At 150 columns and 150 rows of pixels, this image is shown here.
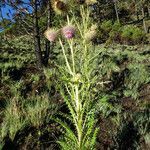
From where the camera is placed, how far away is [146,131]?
17.1ft

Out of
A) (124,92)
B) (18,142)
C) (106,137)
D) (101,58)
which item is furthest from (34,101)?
(101,58)

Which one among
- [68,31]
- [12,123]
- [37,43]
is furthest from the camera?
[37,43]

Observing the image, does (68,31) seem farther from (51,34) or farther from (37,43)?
(37,43)

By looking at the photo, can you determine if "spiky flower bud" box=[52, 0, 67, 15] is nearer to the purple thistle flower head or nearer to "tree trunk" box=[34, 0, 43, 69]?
the purple thistle flower head

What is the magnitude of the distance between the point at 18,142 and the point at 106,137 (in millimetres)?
1398

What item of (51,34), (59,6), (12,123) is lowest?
(12,123)

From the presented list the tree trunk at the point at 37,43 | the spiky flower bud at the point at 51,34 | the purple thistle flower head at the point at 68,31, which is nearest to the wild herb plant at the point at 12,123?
the spiky flower bud at the point at 51,34

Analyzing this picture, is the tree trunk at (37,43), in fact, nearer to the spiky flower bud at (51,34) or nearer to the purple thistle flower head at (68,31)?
the spiky flower bud at (51,34)

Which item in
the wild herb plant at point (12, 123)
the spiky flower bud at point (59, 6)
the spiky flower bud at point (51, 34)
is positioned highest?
the spiky flower bud at point (59, 6)

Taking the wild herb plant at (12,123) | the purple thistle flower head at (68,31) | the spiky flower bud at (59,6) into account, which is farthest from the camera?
the wild herb plant at (12,123)

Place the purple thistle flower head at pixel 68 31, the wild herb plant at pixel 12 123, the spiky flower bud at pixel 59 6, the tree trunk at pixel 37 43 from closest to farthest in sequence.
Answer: the purple thistle flower head at pixel 68 31
the spiky flower bud at pixel 59 6
the wild herb plant at pixel 12 123
the tree trunk at pixel 37 43

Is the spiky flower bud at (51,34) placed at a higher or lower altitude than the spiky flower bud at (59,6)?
lower

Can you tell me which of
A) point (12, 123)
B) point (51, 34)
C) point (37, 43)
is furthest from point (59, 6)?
point (37, 43)

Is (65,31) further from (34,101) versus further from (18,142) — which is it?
(34,101)
